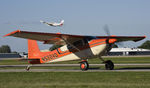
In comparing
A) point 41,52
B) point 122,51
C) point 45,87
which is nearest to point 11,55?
point 122,51

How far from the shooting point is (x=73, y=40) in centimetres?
2217

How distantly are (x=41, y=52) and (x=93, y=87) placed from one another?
1466 cm

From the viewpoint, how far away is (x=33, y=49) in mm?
25734

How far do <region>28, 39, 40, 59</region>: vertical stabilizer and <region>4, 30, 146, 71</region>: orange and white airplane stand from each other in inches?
27.0

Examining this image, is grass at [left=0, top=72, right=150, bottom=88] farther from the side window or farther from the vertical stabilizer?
the vertical stabilizer

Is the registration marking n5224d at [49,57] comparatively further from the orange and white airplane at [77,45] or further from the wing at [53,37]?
the wing at [53,37]

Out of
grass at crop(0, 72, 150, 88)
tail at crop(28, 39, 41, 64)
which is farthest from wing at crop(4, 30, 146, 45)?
grass at crop(0, 72, 150, 88)

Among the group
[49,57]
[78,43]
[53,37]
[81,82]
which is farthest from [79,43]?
[81,82]

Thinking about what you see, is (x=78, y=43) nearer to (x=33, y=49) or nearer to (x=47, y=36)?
(x=47, y=36)

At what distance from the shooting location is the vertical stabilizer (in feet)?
83.7

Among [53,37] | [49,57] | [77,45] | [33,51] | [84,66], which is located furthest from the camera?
[33,51]

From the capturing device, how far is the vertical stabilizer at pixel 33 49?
25.5m

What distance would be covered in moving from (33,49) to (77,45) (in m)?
5.68

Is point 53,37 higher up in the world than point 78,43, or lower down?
higher up
